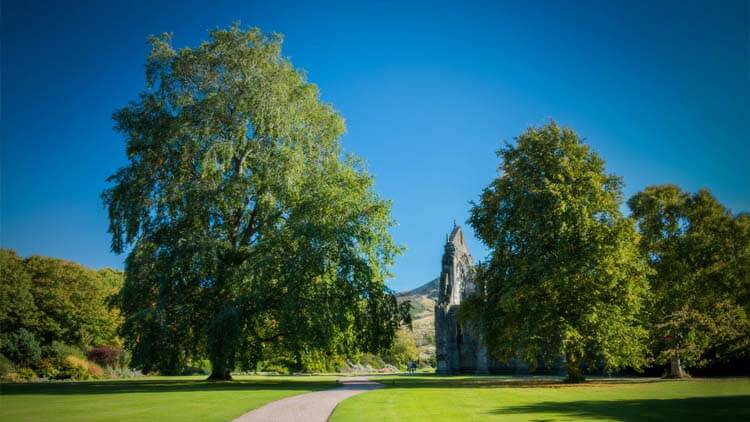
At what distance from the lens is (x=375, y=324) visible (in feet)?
88.3

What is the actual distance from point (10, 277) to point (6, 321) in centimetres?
464

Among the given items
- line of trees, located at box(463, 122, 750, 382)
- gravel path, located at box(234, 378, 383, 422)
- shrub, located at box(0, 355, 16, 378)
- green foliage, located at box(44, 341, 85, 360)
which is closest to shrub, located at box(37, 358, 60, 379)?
green foliage, located at box(44, 341, 85, 360)

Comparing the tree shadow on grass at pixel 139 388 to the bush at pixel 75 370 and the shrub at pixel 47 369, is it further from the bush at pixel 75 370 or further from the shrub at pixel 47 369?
the shrub at pixel 47 369

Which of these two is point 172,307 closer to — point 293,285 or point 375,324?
point 293,285

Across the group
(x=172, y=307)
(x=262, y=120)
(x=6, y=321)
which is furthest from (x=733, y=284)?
(x=6, y=321)

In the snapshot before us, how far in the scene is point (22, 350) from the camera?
39.9 m

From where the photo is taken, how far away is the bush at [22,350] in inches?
1535

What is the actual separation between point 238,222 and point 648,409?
23168 millimetres

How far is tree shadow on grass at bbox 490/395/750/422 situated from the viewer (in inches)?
418

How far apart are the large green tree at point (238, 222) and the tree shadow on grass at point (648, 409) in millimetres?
13066

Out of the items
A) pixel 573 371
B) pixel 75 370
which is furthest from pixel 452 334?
pixel 75 370

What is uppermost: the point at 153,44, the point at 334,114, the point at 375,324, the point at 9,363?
the point at 153,44

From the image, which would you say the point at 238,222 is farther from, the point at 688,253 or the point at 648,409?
the point at 688,253

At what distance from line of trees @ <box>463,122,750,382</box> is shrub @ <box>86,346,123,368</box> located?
3714 centimetres
